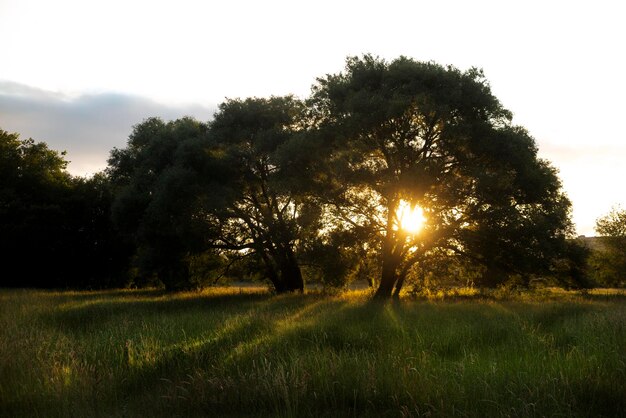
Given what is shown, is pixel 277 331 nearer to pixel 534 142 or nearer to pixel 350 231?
pixel 350 231

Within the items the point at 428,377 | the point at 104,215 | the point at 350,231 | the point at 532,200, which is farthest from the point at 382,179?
the point at 104,215

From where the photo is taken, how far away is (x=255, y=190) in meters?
31.4

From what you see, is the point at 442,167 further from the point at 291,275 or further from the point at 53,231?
the point at 53,231

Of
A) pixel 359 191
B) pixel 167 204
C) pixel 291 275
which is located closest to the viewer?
pixel 359 191

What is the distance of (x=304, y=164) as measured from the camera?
2541 cm

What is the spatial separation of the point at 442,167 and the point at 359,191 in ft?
14.2

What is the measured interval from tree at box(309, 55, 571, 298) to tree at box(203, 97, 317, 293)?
4541mm

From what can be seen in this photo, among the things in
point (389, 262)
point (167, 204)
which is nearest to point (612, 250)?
point (389, 262)

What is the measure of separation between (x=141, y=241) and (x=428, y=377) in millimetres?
27784

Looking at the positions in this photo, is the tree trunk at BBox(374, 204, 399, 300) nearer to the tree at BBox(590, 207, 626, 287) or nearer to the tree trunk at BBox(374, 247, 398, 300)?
the tree trunk at BBox(374, 247, 398, 300)

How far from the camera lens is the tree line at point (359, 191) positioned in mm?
22859

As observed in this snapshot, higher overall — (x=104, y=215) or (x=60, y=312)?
(x=104, y=215)

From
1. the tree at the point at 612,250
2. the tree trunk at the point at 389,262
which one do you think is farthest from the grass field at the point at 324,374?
the tree at the point at 612,250

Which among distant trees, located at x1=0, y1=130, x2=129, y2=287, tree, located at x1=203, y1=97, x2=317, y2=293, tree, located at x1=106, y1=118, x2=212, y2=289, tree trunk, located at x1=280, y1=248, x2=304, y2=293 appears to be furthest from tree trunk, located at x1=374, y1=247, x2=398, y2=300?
distant trees, located at x1=0, y1=130, x2=129, y2=287
